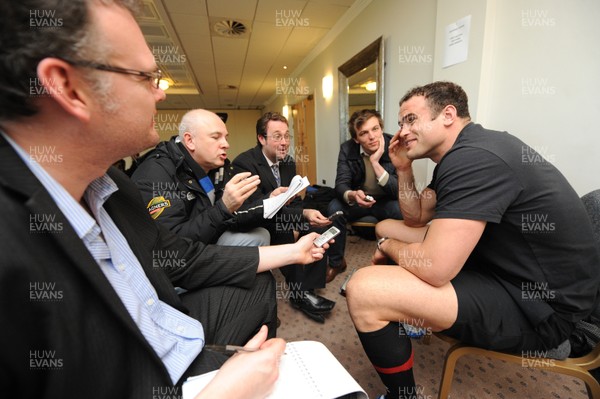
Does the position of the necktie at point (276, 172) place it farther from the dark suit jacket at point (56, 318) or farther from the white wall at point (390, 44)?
the dark suit jacket at point (56, 318)

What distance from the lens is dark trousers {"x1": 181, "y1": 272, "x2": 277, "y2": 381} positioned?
2.67 ft

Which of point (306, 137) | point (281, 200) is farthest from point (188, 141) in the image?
point (306, 137)

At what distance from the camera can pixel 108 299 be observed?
0.46 m

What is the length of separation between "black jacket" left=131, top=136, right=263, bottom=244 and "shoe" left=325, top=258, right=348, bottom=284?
0.92 meters

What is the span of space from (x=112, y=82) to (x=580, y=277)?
4.49 ft

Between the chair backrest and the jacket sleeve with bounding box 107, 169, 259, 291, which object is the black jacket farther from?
the chair backrest

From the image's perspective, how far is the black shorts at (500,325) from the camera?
2.67ft

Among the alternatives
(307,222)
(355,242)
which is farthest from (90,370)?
(355,242)

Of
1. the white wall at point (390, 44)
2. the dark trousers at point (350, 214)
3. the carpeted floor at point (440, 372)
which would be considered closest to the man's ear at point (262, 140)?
the dark trousers at point (350, 214)

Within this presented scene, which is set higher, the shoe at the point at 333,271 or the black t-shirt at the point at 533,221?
the black t-shirt at the point at 533,221

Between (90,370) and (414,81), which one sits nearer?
(90,370)

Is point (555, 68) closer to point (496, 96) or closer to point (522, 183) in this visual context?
point (496, 96)

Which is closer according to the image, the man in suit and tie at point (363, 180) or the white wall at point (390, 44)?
the white wall at point (390, 44)

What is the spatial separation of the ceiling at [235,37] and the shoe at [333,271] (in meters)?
2.14
